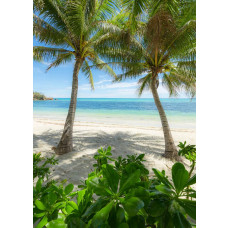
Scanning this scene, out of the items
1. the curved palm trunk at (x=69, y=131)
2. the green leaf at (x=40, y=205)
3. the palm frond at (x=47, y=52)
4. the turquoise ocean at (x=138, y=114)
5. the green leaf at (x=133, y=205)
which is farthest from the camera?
the turquoise ocean at (x=138, y=114)

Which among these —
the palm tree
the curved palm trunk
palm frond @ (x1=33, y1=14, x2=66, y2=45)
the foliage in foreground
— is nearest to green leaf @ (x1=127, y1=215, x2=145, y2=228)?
the foliage in foreground

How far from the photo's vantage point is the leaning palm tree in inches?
74.1

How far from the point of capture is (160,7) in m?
1.70

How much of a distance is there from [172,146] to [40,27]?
9.64 feet

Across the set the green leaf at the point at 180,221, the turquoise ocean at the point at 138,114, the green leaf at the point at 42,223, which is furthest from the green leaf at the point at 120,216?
the turquoise ocean at the point at 138,114

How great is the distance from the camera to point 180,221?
28 cm

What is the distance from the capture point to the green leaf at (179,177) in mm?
325

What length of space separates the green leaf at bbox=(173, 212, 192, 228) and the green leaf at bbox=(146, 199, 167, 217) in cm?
2

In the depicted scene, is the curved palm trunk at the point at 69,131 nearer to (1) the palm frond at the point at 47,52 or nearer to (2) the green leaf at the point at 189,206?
(1) the palm frond at the point at 47,52

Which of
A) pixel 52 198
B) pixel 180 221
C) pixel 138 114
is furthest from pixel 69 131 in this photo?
pixel 138 114

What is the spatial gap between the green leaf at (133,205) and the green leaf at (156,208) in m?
0.06

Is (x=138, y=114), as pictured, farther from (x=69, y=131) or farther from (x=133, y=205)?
(x=133, y=205)
